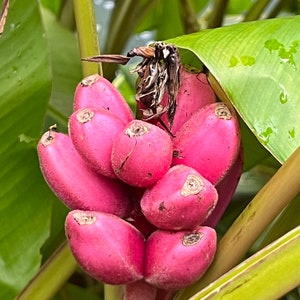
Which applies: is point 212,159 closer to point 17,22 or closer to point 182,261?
point 182,261

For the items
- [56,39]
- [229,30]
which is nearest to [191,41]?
[229,30]

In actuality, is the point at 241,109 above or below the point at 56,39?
above

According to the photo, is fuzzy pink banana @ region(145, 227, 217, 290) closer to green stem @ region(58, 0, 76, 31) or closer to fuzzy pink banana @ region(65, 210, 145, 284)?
fuzzy pink banana @ region(65, 210, 145, 284)

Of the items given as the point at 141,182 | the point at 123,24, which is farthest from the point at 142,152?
the point at 123,24

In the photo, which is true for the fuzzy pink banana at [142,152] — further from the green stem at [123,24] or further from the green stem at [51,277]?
the green stem at [123,24]

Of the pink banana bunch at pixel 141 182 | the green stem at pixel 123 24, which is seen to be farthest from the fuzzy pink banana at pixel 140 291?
the green stem at pixel 123 24

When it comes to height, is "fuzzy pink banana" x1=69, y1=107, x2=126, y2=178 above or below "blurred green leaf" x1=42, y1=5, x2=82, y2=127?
above

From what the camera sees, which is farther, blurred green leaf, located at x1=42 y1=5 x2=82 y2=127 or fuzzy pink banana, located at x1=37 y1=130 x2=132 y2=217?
blurred green leaf, located at x1=42 y1=5 x2=82 y2=127

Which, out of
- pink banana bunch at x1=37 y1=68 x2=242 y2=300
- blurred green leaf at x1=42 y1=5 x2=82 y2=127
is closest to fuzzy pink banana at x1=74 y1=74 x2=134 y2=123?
pink banana bunch at x1=37 y1=68 x2=242 y2=300
